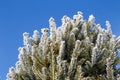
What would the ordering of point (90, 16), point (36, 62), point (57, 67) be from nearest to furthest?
point (57, 67)
point (36, 62)
point (90, 16)

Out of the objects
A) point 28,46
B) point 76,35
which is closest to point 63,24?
point 76,35

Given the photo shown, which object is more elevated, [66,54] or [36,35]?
[36,35]

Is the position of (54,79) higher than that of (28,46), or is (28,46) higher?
(28,46)

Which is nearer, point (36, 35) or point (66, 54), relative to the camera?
point (66, 54)

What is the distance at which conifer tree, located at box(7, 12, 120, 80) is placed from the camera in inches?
332

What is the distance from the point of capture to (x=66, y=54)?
9.15m

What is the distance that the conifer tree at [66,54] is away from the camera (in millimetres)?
8430

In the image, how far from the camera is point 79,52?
8719 mm

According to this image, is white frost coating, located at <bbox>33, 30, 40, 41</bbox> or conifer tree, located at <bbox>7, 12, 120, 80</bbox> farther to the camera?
white frost coating, located at <bbox>33, 30, 40, 41</bbox>

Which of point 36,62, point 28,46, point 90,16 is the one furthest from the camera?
point 90,16

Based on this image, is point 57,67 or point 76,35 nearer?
point 57,67

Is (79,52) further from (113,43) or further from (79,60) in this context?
(113,43)

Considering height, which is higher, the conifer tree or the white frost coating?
the white frost coating

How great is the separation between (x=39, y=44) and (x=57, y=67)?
1322 mm
